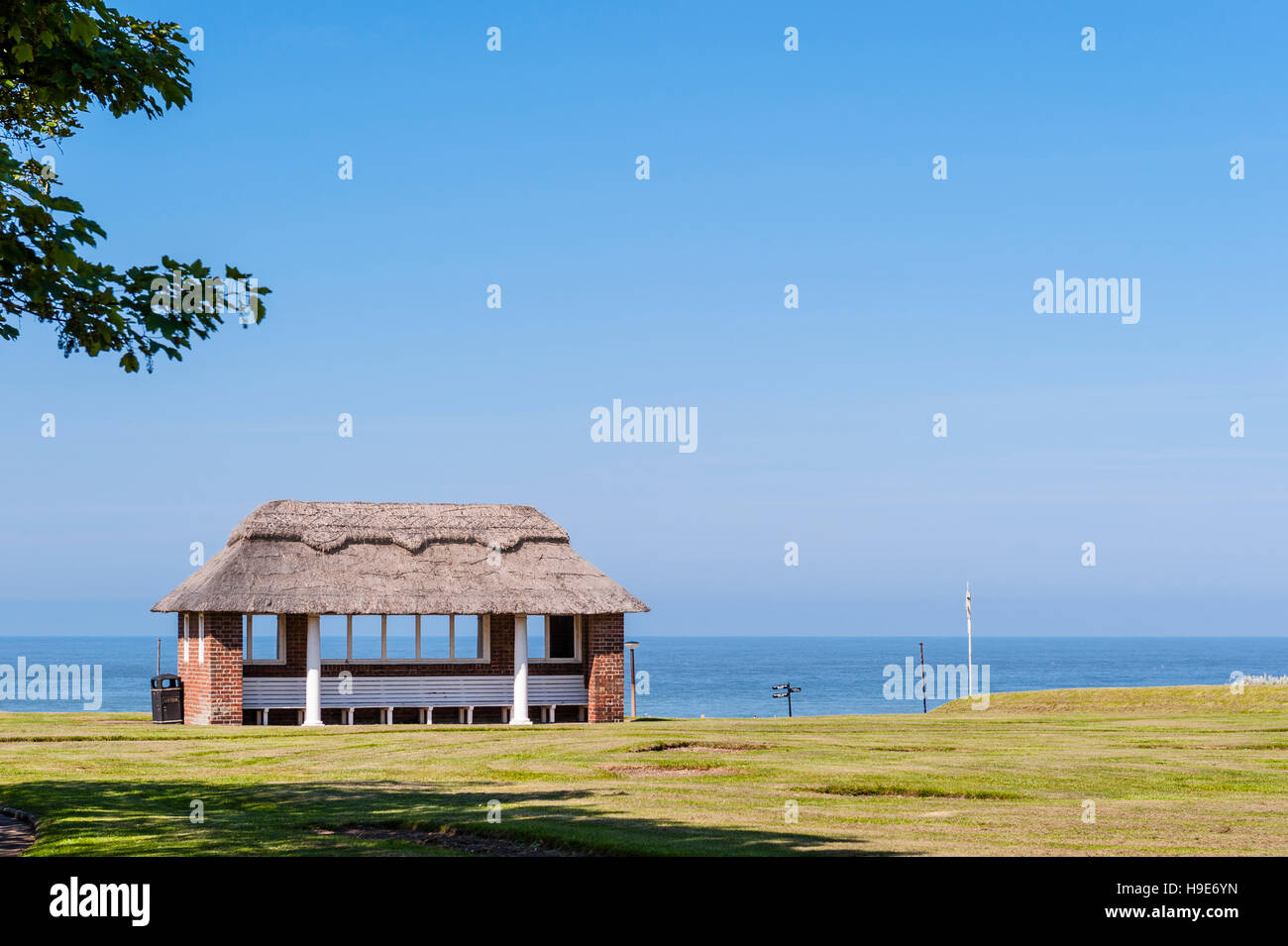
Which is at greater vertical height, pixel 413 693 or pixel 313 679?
pixel 313 679

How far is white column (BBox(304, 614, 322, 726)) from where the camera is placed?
1205 inches

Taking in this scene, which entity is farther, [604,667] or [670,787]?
[604,667]

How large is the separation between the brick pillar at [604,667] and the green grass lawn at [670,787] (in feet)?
8.21

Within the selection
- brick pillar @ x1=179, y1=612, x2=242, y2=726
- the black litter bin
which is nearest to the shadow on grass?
brick pillar @ x1=179, y1=612, x2=242, y2=726

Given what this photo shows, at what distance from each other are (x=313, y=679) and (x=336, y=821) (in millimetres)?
17002

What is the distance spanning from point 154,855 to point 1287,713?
29237mm

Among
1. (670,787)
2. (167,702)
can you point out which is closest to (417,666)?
(167,702)

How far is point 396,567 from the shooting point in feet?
104

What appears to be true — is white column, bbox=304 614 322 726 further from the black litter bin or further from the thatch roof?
the black litter bin

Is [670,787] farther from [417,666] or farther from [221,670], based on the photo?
[221,670]

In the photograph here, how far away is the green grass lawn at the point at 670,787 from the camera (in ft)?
41.8

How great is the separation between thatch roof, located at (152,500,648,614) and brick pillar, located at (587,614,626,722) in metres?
0.67

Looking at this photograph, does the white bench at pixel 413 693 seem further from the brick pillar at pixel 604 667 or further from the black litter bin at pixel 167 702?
the black litter bin at pixel 167 702
